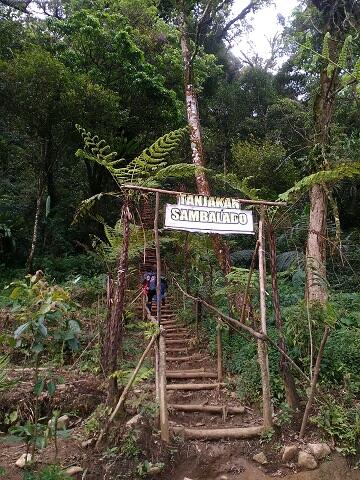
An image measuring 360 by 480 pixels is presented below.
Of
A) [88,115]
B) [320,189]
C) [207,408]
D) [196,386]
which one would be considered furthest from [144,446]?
[88,115]

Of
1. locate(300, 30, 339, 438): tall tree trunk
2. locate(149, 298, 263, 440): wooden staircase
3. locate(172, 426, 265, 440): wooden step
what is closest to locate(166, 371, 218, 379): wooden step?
locate(149, 298, 263, 440): wooden staircase

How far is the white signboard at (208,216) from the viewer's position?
4.21m

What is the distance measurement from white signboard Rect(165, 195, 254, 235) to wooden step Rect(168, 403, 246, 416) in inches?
79.5

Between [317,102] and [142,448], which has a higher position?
[317,102]

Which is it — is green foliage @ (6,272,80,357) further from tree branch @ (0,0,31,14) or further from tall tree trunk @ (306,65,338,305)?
tree branch @ (0,0,31,14)

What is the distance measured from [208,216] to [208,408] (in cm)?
222

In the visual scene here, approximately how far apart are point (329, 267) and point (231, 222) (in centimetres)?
743

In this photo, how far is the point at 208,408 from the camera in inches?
195

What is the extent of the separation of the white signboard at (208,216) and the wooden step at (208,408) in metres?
2.02

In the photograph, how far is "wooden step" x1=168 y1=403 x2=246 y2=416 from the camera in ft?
16.0

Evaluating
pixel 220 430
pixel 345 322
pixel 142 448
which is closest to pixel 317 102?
pixel 345 322

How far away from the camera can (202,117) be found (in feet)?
53.6

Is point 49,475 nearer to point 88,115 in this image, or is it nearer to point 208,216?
point 208,216

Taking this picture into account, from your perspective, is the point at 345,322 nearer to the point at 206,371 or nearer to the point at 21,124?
the point at 206,371
